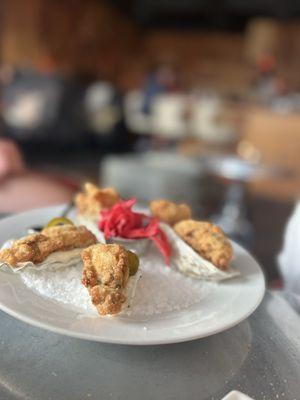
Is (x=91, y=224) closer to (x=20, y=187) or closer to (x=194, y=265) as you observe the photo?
(x=194, y=265)

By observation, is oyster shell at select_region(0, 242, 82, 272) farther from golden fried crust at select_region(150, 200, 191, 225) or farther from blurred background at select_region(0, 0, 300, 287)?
blurred background at select_region(0, 0, 300, 287)

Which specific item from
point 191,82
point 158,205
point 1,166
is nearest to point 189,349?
point 158,205

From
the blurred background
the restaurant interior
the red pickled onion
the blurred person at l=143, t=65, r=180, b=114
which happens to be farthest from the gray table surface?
the blurred person at l=143, t=65, r=180, b=114

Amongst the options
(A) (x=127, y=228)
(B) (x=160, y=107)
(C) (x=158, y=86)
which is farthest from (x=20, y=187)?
(C) (x=158, y=86)


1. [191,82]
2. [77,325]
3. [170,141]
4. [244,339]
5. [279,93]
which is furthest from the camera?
[191,82]

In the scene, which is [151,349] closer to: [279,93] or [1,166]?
[1,166]

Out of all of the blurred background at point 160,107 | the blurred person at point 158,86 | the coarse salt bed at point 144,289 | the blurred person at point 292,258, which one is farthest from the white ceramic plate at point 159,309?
the blurred person at point 158,86

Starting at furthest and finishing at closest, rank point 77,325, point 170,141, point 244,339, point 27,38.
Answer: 1. point 27,38
2. point 170,141
3. point 244,339
4. point 77,325
